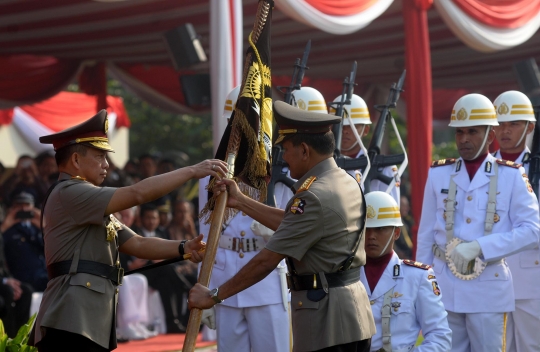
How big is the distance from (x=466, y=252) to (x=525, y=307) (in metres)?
1.08

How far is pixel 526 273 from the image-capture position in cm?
673

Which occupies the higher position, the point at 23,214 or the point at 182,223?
the point at 23,214

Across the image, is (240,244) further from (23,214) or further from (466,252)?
(23,214)

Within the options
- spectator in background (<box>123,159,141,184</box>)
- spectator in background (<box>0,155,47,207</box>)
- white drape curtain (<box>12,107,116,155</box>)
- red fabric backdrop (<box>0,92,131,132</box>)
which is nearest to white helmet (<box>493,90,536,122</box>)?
spectator in background (<box>0,155,47,207</box>)

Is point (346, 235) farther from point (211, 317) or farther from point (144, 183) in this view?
point (211, 317)

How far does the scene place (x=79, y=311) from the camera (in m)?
4.38

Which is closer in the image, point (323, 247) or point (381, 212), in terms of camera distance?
point (323, 247)

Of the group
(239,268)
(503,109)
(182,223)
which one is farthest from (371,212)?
(182,223)

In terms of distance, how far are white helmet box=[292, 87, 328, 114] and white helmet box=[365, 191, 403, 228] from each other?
1.28m

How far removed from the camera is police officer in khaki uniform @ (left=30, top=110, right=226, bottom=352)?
14.4 ft

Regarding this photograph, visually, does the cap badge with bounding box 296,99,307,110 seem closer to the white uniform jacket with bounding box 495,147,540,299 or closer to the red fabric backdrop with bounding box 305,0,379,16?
the white uniform jacket with bounding box 495,147,540,299

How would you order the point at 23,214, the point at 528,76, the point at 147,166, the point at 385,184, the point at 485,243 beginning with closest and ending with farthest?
the point at 485,243 → the point at 385,184 → the point at 23,214 → the point at 147,166 → the point at 528,76

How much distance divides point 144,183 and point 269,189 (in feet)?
5.61

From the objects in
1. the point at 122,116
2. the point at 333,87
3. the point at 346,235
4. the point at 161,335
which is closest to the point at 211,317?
the point at 346,235
